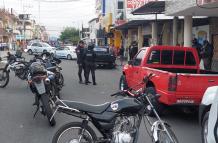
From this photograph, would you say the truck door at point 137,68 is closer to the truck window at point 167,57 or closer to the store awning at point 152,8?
the truck window at point 167,57

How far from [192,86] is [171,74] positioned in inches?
21.6

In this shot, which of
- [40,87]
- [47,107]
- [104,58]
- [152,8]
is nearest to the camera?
[47,107]

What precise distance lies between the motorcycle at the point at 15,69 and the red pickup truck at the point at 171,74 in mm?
3451

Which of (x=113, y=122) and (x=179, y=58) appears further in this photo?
(x=179, y=58)

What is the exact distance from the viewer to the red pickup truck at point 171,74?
372 inches

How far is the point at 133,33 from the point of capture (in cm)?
4716

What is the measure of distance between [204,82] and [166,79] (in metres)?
0.83

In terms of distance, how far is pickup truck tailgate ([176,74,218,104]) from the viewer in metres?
9.44

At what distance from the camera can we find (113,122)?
614 cm

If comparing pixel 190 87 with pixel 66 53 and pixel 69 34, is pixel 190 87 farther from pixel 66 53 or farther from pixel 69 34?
pixel 69 34

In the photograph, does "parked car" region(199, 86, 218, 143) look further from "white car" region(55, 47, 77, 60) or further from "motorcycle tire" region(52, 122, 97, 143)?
"white car" region(55, 47, 77, 60)

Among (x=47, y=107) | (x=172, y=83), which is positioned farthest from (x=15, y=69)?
(x=172, y=83)

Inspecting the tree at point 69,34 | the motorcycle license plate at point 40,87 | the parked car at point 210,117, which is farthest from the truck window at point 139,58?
the tree at point 69,34

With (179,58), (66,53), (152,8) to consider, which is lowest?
(66,53)
